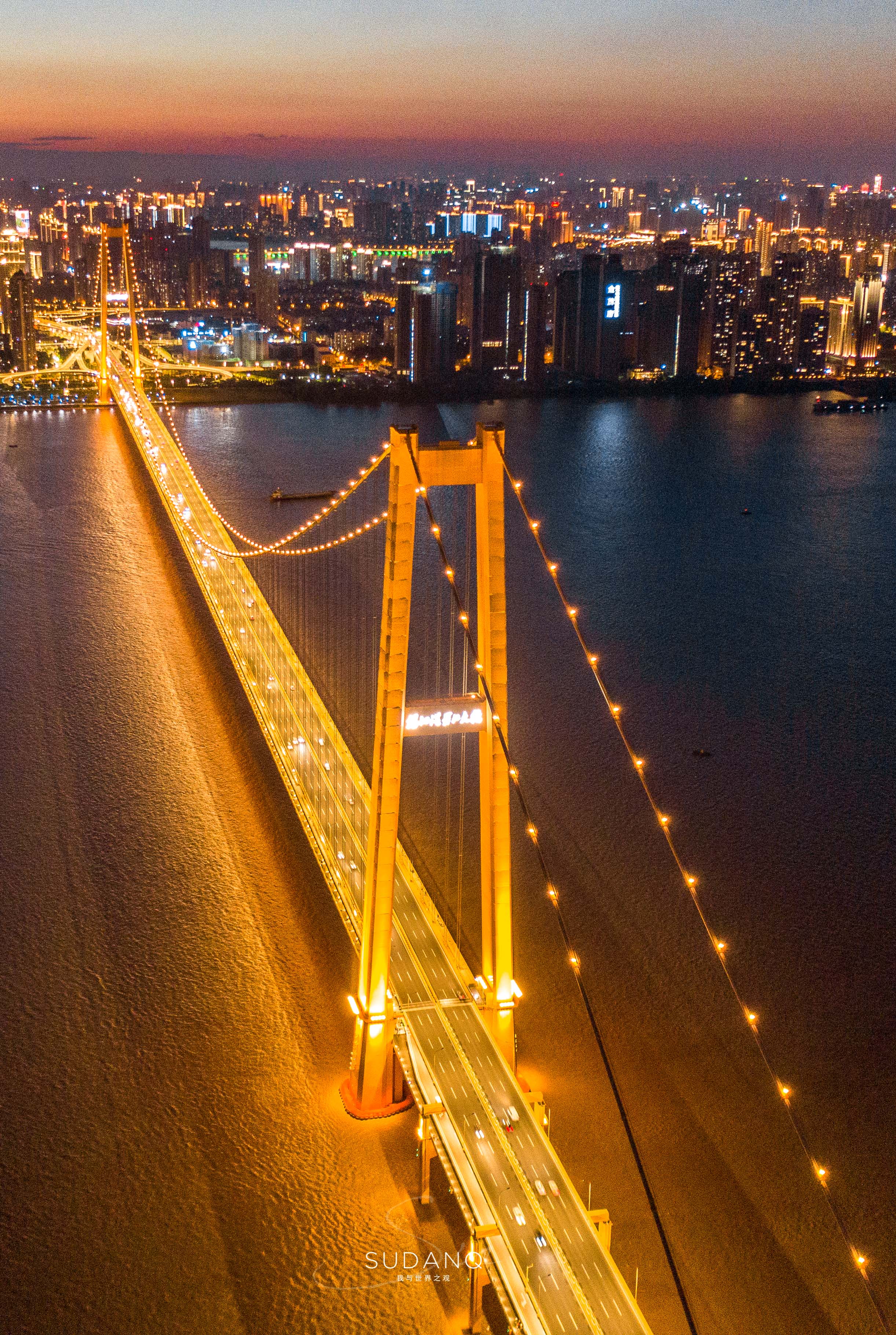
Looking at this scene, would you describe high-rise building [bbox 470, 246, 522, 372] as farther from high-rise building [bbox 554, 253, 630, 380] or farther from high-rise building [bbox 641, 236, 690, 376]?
high-rise building [bbox 641, 236, 690, 376]

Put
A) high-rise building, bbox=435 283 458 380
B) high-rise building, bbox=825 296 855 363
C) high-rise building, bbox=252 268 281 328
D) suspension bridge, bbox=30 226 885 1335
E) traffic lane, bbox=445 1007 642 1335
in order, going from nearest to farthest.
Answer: traffic lane, bbox=445 1007 642 1335
suspension bridge, bbox=30 226 885 1335
high-rise building, bbox=435 283 458 380
high-rise building, bbox=825 296 855 363
high-rise building, bbox=252 268 281 328

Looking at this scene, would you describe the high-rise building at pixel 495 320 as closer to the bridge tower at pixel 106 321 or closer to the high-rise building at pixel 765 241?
the bridge tower at pixel 106 321

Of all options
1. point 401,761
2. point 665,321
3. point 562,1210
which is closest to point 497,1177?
point 562,1210

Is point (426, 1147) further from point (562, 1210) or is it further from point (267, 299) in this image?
point (267, 299)

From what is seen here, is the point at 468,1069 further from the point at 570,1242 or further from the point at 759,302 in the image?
the point at 759,302

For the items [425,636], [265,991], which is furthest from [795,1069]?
[425,636]

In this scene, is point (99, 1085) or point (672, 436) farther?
point (672, 436)

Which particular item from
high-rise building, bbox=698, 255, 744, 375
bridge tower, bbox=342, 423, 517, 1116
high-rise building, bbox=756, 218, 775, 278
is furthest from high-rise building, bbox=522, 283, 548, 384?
bridge tower, bbox=342, 423, 517, 1116
